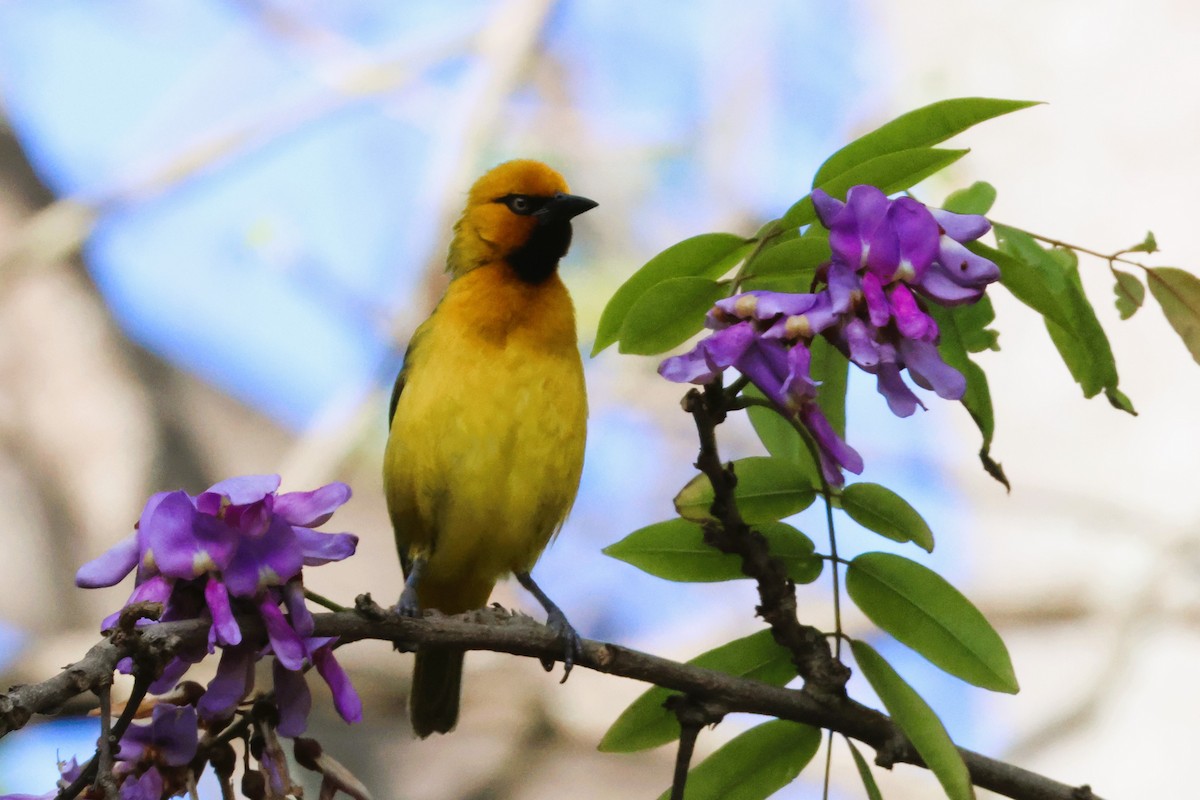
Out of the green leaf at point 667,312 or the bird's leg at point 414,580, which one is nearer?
the green leaf at point 667,312

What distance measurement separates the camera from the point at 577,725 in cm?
571

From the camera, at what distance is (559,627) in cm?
215

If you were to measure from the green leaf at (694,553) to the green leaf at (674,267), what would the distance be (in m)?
0.21

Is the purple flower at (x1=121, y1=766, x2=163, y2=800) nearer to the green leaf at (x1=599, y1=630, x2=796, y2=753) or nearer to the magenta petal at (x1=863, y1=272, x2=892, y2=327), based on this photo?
the green leaf at (x1=599, y1=630, x2=796, y2=753)

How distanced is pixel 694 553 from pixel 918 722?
292 millimetres

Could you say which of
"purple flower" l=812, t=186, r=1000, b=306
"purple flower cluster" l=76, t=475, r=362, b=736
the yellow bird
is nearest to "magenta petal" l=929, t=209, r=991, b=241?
"purple flower" l=812, t=186, r=1000, b=306

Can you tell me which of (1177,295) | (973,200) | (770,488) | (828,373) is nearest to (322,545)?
(770,488)

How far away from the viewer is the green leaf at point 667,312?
122cm

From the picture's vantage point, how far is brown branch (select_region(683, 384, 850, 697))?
3.81 feet

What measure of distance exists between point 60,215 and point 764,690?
224 inches

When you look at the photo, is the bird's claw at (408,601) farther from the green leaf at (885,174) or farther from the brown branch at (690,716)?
the green leaf at (885,174)

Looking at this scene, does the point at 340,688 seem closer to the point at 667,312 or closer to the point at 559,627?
the point at 667,312

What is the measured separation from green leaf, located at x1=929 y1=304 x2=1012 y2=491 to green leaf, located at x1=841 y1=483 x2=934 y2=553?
0.44 feet

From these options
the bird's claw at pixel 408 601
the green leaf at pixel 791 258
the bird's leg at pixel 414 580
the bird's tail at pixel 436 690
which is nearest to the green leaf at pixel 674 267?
the green leaf at pixel 791 258
